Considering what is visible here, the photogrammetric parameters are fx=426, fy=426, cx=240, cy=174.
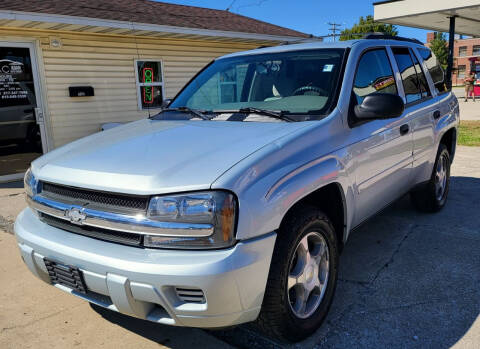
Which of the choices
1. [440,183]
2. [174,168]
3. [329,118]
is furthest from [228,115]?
[440,183]

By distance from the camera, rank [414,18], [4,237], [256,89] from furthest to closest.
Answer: [414,18] < [4,237] < [256,89]

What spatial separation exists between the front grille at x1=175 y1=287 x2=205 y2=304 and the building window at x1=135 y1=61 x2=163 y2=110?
27.7 ft

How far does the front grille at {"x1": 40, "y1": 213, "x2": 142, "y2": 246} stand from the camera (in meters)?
2.14

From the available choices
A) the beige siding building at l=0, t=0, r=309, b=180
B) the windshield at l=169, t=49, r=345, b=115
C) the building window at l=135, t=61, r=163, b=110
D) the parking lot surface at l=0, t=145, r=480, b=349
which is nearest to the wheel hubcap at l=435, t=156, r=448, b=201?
the parking lot surface at l=0, t=145, r=480, b=349

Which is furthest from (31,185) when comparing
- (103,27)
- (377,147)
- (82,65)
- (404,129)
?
(82,65)

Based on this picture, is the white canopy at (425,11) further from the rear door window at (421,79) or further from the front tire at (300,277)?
the front tire at (300,277)

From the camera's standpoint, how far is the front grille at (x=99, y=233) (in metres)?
2.14

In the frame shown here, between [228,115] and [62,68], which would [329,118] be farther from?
[62,68]

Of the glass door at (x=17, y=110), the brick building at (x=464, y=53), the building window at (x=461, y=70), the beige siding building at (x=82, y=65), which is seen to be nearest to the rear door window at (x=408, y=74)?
the beige siding building at (x=82, y=65)

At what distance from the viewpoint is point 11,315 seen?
3.05m

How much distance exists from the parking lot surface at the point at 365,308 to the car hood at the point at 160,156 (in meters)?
1.07

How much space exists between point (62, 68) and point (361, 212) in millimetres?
7551

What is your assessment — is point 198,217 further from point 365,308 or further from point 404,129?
point 404,129

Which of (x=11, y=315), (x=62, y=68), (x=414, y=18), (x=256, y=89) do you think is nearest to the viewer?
(x=11, y=315)
